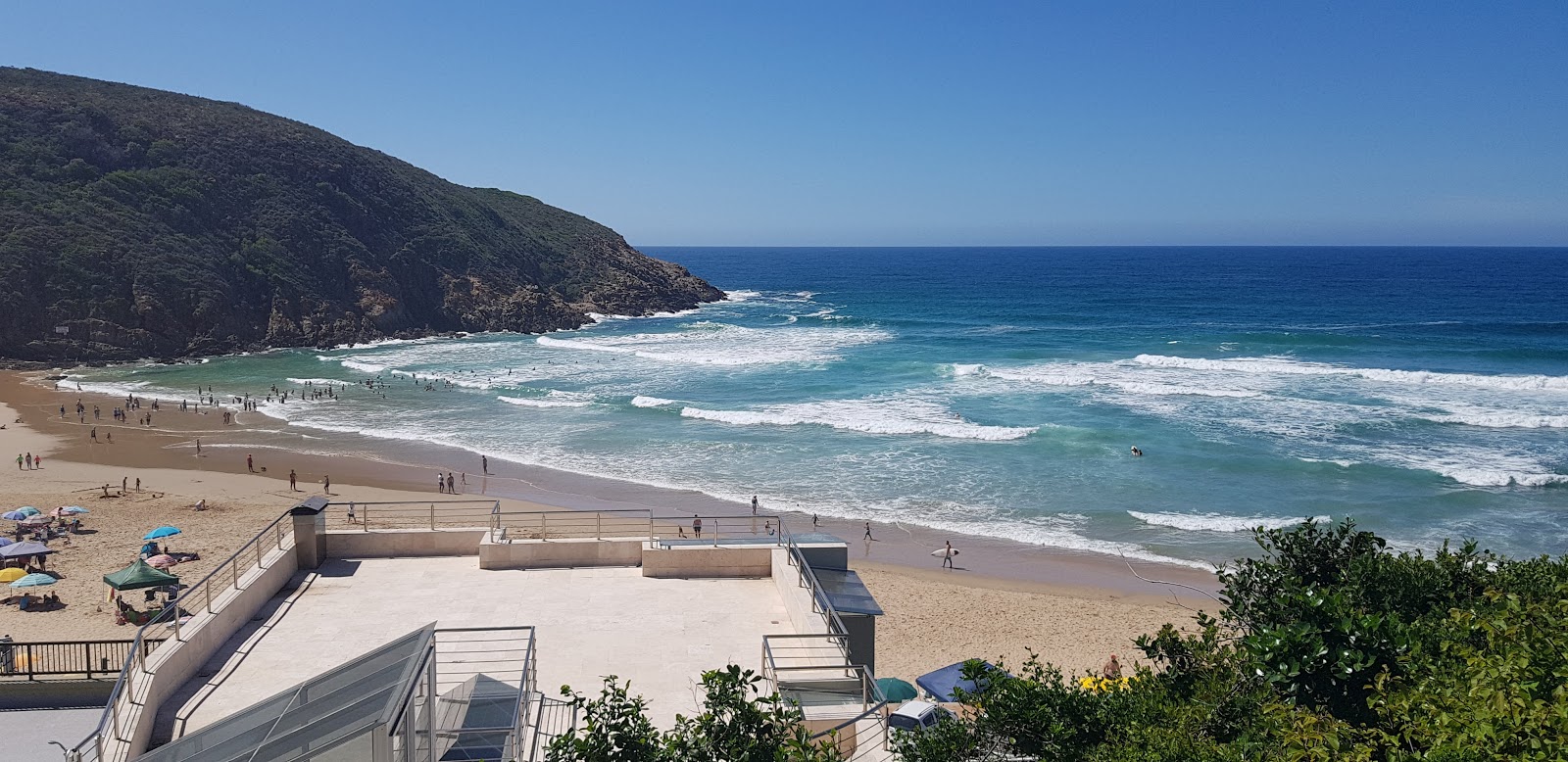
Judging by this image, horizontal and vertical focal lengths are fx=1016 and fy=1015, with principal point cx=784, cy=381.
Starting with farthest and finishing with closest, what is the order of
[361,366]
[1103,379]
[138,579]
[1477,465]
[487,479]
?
[361,366]
[1103,379]
[487,479]
[1477,465]
[138,579]

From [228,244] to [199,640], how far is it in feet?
229

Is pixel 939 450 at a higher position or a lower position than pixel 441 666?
lower

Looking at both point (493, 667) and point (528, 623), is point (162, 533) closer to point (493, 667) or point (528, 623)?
point (528, 623)

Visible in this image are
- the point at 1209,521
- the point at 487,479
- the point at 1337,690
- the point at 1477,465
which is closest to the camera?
the point at 1337,690

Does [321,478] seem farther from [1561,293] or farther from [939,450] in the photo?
[1561,293]

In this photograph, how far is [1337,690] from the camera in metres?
7.34

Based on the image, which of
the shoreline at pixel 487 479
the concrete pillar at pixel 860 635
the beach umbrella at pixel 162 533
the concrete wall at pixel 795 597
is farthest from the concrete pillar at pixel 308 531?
the shoreline at pixel 487 479

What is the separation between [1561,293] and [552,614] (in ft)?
381

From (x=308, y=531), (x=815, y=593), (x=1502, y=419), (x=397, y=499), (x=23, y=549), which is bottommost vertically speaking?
(x=397, y=499)

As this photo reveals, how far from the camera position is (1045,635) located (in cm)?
1950

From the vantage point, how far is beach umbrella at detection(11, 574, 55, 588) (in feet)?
62.4

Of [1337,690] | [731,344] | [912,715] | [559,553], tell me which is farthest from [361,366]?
[1337,690]

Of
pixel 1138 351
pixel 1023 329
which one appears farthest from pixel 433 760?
pixel 1023 329

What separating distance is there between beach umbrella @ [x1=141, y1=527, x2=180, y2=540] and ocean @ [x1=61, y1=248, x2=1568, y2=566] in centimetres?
1178
